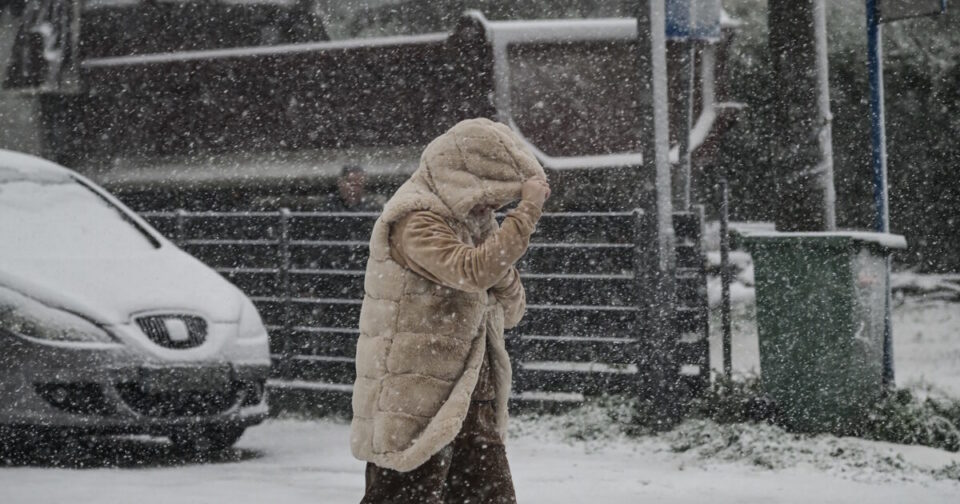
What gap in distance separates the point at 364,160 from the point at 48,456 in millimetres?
3207

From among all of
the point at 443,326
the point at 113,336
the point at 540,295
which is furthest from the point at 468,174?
the point at 540,295

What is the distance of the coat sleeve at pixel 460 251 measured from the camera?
157 inches

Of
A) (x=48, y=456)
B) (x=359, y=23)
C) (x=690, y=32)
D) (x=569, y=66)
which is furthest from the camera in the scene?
(x=359, y=23)

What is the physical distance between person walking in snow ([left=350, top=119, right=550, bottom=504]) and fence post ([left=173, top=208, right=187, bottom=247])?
235 inches

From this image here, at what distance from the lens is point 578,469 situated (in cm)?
730

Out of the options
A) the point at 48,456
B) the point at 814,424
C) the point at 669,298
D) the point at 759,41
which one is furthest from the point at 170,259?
the point at 759,41

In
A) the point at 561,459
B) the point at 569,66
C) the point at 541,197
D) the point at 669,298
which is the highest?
the point at 569,66

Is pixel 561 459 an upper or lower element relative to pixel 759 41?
lower

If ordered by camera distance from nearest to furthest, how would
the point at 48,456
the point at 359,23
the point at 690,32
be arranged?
1. the point at 48,456
2. the point at 690,32
3. the point at 359,23

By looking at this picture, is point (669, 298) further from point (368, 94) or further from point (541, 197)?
point (541, 197)

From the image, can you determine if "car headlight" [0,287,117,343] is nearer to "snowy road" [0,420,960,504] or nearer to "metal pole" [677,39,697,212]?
"snowy road" [0,420,960,504]

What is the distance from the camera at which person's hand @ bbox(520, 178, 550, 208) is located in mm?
4180

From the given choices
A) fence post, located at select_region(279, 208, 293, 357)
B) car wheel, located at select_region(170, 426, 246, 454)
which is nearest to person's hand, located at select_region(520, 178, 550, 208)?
car wheel, located at select_region(170, 426, 246, 454)

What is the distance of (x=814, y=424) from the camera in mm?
7742
